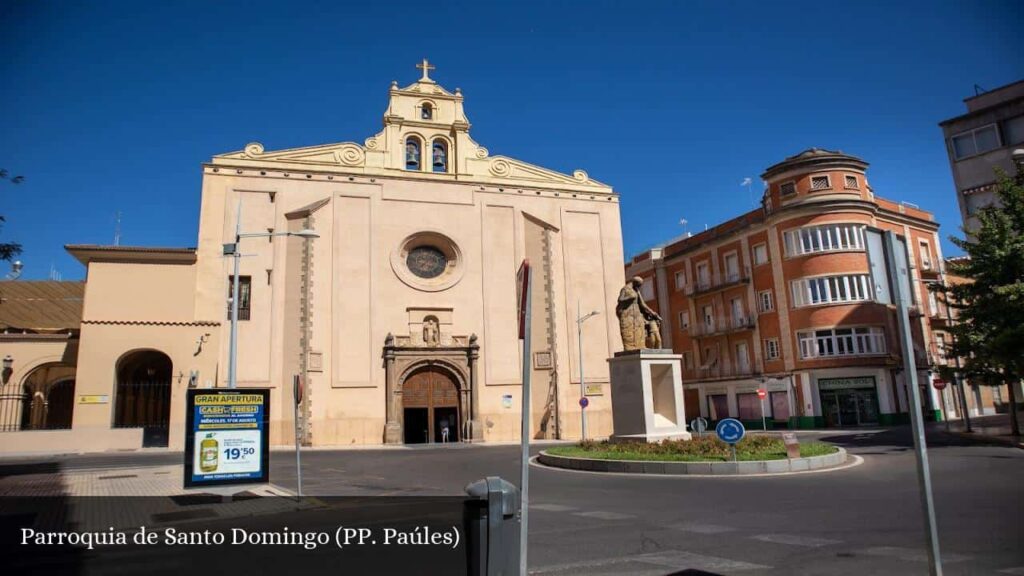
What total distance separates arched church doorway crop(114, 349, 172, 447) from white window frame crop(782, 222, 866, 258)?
3332cm

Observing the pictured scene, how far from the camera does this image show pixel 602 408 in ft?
118

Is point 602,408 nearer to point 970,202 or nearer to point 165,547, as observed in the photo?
point 970,202

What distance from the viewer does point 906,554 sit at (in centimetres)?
639

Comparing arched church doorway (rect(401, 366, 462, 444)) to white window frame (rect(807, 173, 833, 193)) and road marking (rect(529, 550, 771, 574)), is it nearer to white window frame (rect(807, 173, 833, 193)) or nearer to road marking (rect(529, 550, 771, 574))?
white window frame (rect(807, 173, 833, 193))

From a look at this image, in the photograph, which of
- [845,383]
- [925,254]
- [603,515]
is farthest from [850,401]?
[603,515]

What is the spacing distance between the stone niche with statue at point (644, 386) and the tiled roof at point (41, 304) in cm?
3382

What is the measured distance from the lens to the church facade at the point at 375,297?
30.3m

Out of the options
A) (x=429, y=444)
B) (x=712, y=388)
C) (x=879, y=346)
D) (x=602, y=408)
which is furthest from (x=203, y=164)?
(x=879, y=346)

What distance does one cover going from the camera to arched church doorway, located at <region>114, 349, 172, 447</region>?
30.6 metres

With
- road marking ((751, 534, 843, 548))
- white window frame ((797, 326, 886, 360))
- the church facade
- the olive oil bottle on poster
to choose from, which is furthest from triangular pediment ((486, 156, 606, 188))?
road marking ((751, 534, 843, 548))

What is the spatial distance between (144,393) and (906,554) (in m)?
34.9

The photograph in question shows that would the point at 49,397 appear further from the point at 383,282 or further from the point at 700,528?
the point at 700,528

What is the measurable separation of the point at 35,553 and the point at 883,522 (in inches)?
385

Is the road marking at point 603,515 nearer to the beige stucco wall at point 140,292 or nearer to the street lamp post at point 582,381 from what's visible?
the street lamp post at point 582,381
